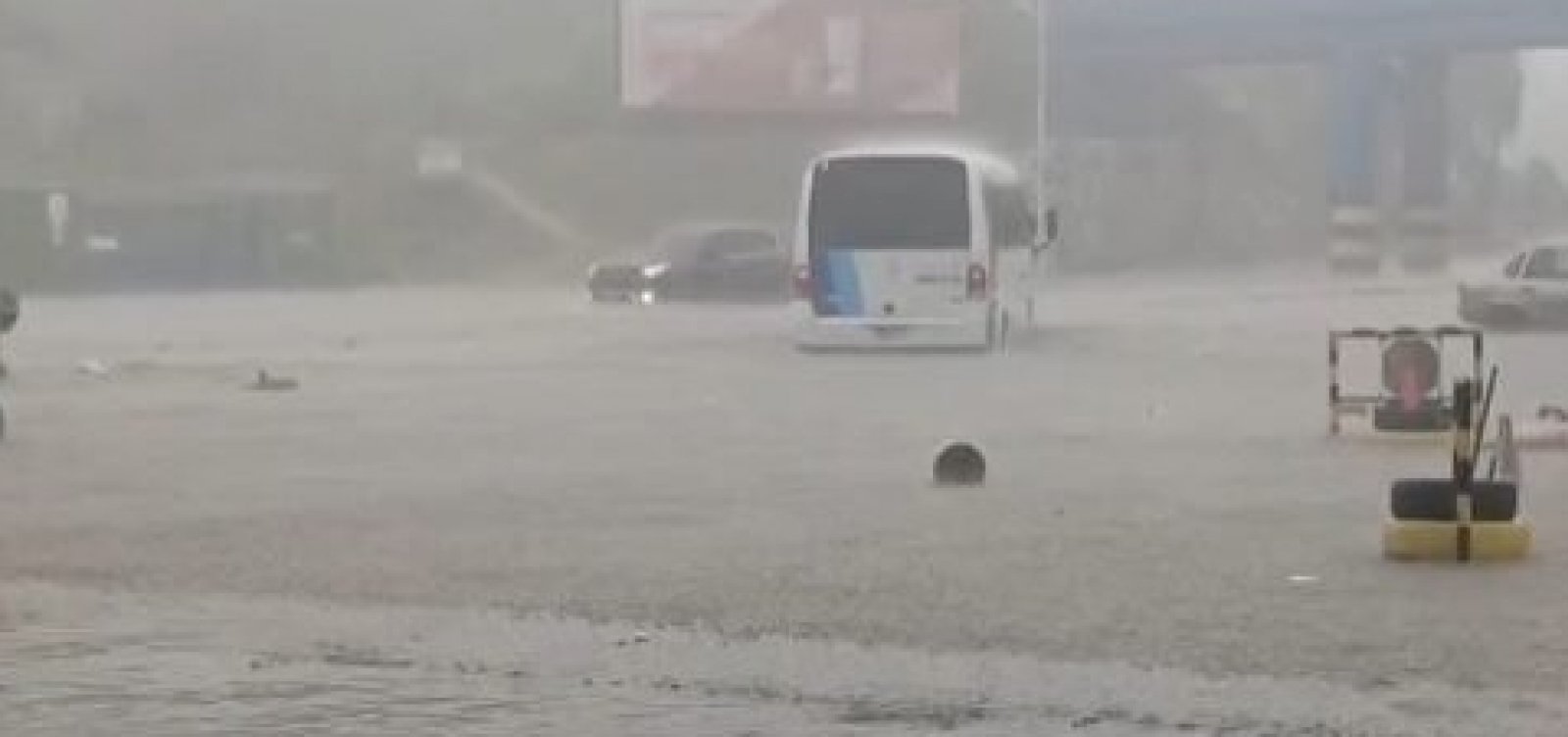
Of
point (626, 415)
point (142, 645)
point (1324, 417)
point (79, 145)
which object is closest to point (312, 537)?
point (142, 645)

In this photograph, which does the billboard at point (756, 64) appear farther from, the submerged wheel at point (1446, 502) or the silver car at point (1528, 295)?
the submerged wheel at point (1446, 502)

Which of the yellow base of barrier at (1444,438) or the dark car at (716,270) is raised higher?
the yellow base of barrier at (1444,438)

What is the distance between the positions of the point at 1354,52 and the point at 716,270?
2629cm

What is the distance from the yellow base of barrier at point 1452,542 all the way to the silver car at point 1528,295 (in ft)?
84.5

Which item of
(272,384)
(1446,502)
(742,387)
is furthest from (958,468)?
(272,384)

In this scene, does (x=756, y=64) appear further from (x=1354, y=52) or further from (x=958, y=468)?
(x=958, y=468)

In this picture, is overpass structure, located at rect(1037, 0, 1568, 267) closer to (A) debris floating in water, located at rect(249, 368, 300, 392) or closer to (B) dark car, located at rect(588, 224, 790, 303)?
(B) dark car, located at rect(588, 224, 790, 303)

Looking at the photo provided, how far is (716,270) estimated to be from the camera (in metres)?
49.4

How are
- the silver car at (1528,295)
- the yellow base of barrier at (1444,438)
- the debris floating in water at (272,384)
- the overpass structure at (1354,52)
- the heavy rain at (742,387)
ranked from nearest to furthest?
the heavy rain at (742,387), the yellow base of barrier at (1444,438), the debris floating in water at (272,384), the silver car at (1528,295), the overpass structure at (1354,52)

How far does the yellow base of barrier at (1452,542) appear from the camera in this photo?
12133mm

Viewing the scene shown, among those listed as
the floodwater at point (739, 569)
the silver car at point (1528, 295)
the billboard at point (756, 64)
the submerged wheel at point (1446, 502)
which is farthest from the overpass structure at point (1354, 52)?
the submerged wheel at point (1446, 502)

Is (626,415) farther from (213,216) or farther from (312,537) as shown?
(213,216)

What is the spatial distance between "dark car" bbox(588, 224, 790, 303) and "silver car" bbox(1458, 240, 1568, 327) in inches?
560

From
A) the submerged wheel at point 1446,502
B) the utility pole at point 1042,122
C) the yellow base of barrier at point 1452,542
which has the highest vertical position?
the utility pole at point 1042,122
